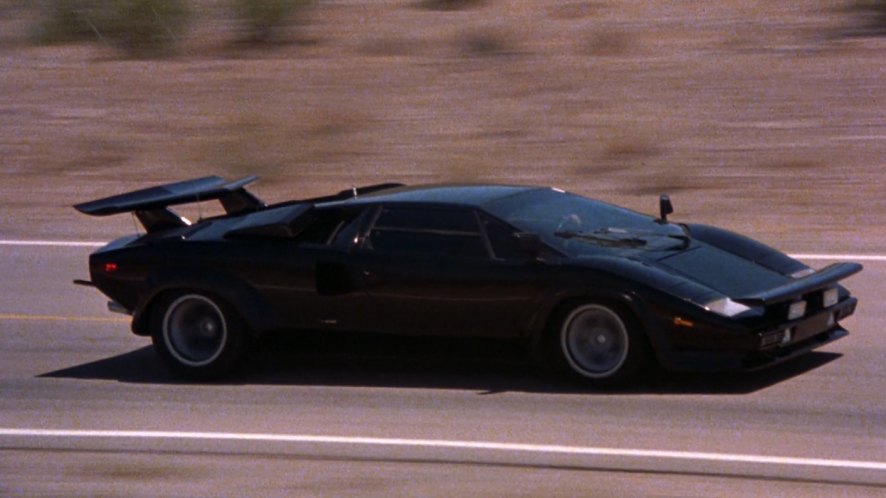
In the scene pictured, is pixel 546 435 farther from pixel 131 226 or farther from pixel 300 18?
pixel 300 18

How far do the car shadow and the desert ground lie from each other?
203 inches

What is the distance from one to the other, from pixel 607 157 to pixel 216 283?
32.6 feet

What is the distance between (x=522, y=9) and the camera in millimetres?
28328

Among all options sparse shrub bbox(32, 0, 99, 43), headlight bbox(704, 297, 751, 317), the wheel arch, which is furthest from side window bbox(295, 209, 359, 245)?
sparse shrub bbox(32, 0, 99, 43)

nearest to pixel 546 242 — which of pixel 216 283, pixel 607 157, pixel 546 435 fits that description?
pixel 546 435

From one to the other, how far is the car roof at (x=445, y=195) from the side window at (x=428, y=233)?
0.32 feet

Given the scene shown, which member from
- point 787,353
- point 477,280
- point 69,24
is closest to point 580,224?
point 477,280

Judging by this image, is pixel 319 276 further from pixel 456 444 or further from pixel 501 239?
pixel 456 444

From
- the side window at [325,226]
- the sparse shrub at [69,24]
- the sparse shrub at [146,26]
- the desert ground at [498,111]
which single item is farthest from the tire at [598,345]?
the sparse shrub at [69,24]

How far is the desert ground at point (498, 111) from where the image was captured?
17.2m

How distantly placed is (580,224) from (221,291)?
227 centimetres

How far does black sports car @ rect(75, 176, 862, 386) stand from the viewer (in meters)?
8.42

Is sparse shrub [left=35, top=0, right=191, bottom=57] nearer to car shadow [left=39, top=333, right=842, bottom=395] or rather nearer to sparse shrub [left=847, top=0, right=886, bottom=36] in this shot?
sparse shrub [left=847, top=0, right=886, bottom=36]

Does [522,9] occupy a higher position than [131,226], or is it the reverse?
[522,9]
